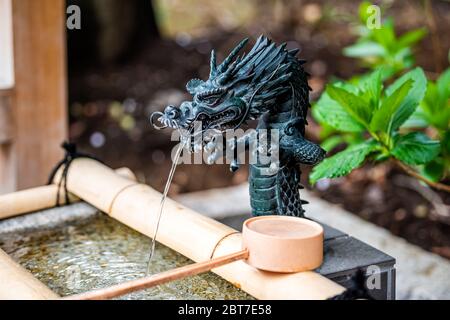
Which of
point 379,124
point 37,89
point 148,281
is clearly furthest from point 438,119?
point 37,89

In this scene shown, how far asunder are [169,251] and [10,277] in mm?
651

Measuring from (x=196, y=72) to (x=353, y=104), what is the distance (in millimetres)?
4280

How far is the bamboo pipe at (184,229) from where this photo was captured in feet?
6.20

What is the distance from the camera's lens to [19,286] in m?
1.89

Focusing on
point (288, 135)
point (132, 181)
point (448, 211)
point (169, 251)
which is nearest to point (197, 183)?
point (448, 211)

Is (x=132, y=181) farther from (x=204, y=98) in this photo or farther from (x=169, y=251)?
(x=204, y=98)

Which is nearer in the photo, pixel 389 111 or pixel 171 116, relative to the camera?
pixel 171 116

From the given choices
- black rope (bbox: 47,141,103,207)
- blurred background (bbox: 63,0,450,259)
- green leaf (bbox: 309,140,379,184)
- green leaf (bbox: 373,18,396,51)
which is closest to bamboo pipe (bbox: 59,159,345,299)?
black rope (bbox: 47,141,103,207)

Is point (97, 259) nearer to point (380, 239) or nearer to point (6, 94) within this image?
point (6, 94)

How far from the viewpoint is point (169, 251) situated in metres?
2.48

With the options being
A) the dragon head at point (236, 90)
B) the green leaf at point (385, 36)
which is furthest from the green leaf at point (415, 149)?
the green leaf at point (385, 36)

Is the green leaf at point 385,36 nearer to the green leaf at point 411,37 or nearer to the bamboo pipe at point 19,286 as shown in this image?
the green leaf at point 411,37

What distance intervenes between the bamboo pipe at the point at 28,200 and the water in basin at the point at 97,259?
0.49 feet

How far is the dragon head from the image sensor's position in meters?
2.03
